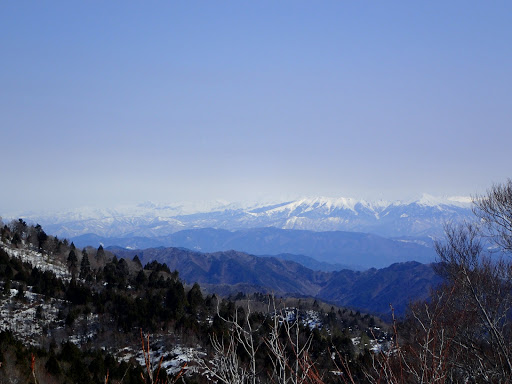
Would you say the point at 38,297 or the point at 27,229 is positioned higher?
the point at 27,229

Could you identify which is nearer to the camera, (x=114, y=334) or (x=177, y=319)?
(x=114, y=334)

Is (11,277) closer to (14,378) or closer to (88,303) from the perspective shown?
(88,303)

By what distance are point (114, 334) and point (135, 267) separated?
30644 millimetres

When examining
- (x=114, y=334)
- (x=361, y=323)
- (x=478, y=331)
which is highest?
(x=478, y=331)

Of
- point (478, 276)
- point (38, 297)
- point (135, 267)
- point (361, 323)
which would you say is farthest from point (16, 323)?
point (361, 323)

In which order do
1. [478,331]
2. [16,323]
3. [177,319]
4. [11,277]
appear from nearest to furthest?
[478,331] < [16,323] < [177,319] < [11,277]

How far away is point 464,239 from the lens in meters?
17.2

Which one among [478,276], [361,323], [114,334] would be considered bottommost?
[361,323]

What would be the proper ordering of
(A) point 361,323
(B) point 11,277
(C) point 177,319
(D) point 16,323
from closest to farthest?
(D) point 16,323, (C) point 177,319, (B) point 11,277, (A) point 361,323

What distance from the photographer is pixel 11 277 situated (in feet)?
161

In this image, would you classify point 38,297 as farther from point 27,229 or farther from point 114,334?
point 27,229

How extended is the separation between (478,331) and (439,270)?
6.37 m

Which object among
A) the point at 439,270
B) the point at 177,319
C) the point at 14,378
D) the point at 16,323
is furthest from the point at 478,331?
the point at 16,323

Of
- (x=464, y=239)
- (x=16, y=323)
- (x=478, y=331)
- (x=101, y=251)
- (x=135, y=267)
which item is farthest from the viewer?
(x=101, y=251)
